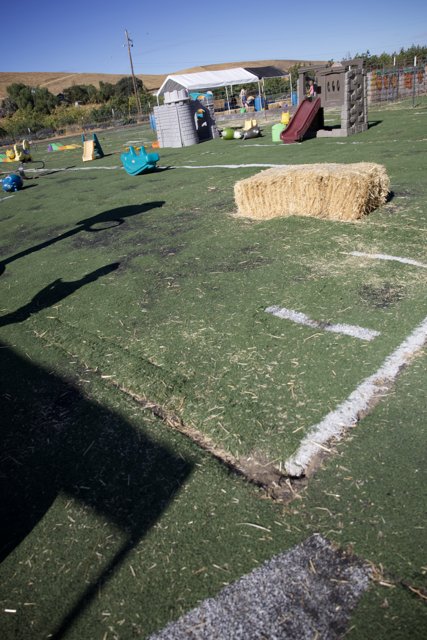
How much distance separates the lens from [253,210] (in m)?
8.27

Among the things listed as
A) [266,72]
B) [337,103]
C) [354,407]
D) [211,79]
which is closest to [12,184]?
[337,103]

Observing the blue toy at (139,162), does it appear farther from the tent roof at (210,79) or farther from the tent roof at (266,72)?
the tent roof at (266,72)

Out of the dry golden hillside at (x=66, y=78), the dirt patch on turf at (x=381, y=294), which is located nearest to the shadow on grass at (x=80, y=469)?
the dirt patch on turf at (x=381, y=294)

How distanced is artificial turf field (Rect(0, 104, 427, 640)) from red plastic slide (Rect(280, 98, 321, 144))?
1141 centimetres

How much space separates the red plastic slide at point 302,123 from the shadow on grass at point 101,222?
30.2ft

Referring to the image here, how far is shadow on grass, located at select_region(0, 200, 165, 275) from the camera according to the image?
29.2 ft

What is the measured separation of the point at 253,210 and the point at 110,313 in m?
4.10

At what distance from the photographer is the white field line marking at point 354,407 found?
287 centimetres

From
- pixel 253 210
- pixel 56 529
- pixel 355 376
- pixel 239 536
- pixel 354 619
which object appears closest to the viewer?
pixel 354 619

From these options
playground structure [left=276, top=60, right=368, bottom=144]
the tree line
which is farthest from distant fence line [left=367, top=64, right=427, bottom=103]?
the tree line

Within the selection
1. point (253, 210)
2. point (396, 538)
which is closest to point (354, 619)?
point (396, 538)

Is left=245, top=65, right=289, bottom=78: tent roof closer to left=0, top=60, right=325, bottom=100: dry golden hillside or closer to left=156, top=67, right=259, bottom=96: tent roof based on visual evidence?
left=156, top=67, right=259, bottom=96: tent roof

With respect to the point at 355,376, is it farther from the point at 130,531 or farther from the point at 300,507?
the point at 130,531

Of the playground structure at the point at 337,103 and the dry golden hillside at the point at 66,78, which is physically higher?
the dry golden hillside at the point at 66,78
